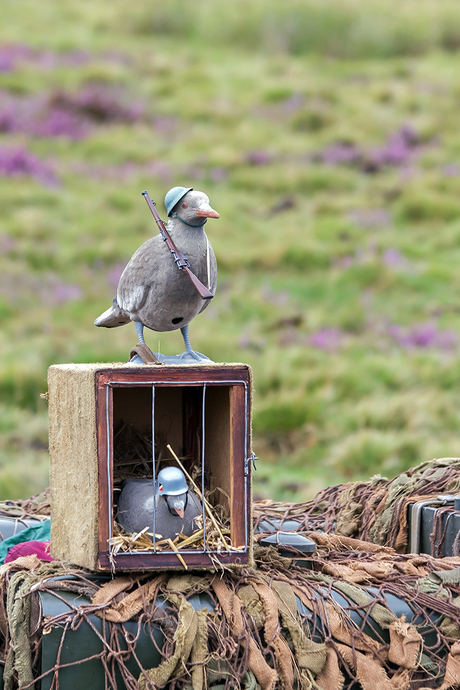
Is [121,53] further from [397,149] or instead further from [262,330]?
[262,330]

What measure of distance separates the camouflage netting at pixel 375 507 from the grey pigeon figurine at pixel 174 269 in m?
1.03

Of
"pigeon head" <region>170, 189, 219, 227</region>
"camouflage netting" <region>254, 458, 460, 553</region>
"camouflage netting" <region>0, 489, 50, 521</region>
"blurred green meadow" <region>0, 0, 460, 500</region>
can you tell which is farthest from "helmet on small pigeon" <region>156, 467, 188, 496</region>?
"blurred green meadow" <region>0, 0, 460, 500</region>

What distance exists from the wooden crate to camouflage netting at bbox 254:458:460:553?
802 mm

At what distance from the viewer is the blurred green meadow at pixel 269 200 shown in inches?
237

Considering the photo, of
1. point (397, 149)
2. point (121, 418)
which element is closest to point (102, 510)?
point (121, 418)

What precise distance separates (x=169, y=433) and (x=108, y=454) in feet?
1.81

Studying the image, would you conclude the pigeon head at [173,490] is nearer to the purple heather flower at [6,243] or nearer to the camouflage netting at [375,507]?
the camouflage netting at [375,507]

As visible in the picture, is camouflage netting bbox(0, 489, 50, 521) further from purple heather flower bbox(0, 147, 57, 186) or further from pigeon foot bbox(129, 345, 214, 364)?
purple heather flower bbox(0, 147, 57, 186)

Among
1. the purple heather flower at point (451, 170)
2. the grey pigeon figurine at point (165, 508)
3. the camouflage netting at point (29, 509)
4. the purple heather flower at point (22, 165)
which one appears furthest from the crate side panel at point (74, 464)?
the purple heather flower at point (451, 170)

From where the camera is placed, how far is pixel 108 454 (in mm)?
1969

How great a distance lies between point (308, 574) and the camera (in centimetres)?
223

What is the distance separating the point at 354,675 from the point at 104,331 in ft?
16.8

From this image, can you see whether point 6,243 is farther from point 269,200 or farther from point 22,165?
point 269,200

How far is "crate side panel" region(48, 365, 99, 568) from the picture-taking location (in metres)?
2.00
